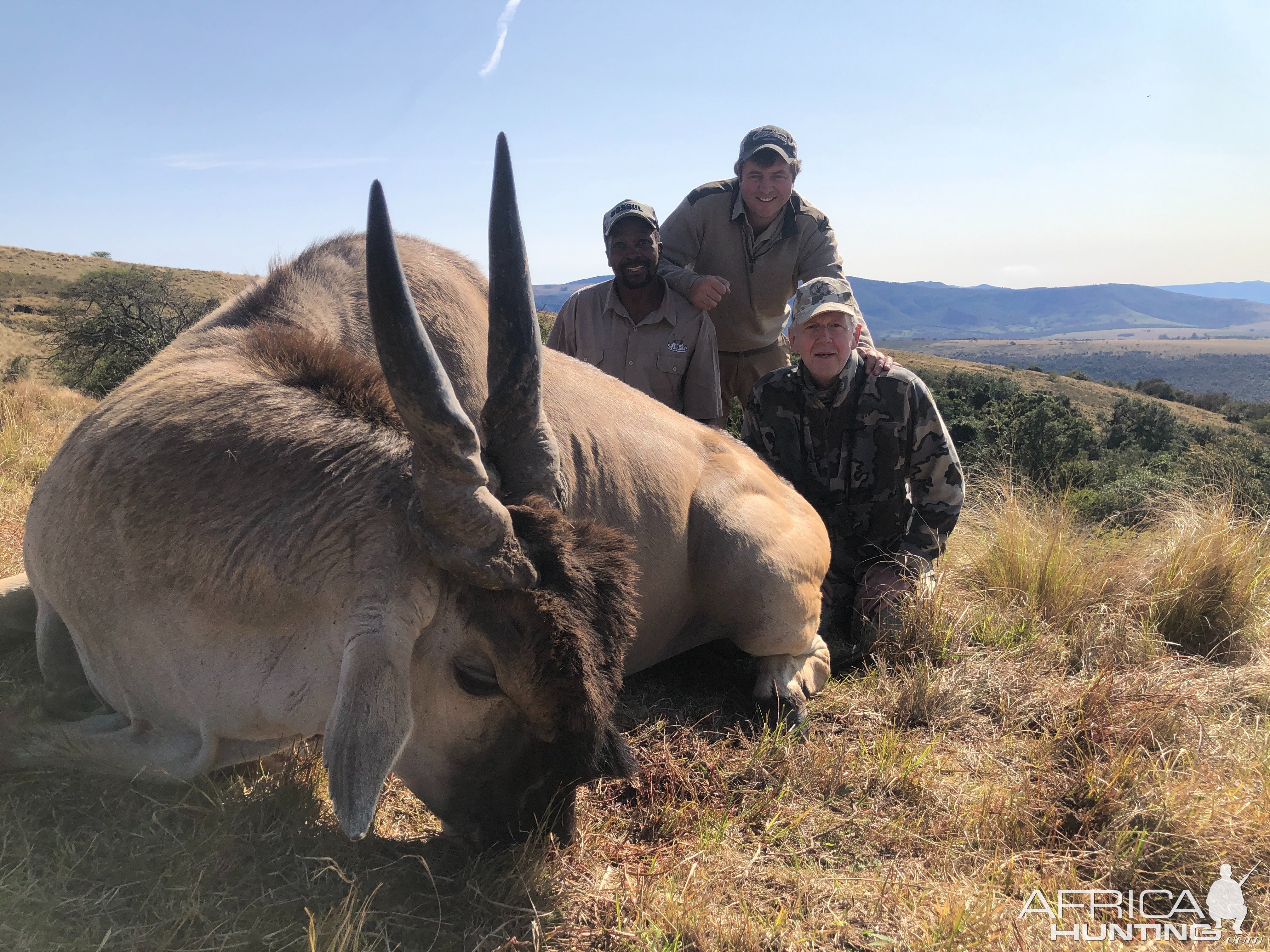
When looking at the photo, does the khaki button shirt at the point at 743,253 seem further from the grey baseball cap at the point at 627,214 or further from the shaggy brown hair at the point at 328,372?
the shaggy brown hair at the point at 328,372

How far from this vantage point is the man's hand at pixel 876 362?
5613 mm

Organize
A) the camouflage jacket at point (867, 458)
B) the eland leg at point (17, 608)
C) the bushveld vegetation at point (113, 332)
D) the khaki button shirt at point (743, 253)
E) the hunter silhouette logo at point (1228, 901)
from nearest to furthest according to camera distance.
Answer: the hunter silhouette logo at point (1228, 901), the eland leg at point (17, 608), the camouflage jacket at point (867, 458), the khaki button shirt at point (743, 253), the bushveld vegetation at point (113, 332)

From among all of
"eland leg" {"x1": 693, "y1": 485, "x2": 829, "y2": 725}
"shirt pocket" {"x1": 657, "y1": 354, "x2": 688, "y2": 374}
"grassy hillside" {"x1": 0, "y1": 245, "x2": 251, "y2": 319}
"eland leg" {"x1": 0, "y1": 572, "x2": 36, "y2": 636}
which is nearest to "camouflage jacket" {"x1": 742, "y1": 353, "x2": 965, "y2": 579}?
"shirt pocket" {"x1": 657, "y1": 354, "x2": 688, "y2": 374}

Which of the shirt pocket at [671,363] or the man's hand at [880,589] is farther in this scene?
the shirt pocket at [671,363]

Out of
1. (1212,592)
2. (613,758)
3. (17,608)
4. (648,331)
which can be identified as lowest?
(1212,592)

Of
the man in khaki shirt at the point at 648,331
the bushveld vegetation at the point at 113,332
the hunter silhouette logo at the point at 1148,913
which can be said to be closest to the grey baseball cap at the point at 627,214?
the man in khaki shirt at the point at 648,331

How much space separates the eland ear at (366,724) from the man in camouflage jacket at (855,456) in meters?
3.54

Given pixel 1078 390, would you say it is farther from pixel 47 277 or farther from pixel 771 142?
pixel 47 277

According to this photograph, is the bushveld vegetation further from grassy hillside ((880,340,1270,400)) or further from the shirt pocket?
grassy hillside ((880,340,1270,400))

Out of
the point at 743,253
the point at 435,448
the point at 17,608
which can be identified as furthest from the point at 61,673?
the point at 743,253

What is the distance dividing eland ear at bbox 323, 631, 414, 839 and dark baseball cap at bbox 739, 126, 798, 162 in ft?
18.2

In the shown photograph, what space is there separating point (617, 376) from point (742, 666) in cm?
319

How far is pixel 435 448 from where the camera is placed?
2355 mm

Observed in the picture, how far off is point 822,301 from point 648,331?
1.83 meters
